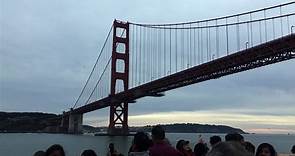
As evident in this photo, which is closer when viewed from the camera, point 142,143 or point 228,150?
point 228,150

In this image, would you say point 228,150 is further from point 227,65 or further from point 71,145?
point 71,145

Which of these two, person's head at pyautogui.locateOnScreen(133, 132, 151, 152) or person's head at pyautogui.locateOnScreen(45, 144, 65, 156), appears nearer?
person's head at pyautogui.locateOnScreen(45, 144, 65, 156)

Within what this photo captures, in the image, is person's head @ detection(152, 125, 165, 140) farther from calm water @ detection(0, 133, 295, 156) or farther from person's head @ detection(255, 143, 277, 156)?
calm water @ detection(0, 133, 295, 156)

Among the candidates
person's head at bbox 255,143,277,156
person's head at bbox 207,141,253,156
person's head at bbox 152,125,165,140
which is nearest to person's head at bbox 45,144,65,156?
person's head at bbox 152,125,165,140

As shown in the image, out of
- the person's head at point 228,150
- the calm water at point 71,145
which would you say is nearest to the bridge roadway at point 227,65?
the calm water at point 71,145

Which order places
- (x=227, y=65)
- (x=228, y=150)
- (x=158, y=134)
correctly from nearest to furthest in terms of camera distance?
(x=228, y=150)
(x=158, y=134)
(x=227, y=65)

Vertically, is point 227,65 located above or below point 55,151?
above

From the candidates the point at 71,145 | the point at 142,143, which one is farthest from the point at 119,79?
the point at 142,143

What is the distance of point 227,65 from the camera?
28.9m

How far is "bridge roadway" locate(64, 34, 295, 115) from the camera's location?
2548 centimetres

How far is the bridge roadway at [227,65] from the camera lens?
2548 centimetres

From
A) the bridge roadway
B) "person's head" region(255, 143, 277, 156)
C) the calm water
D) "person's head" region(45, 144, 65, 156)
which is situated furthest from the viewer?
the calm water

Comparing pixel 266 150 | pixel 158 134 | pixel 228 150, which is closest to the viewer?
pixel 228 150

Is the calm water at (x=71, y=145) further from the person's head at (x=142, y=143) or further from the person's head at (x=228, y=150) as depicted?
the person's head at (x=228, y=150)
